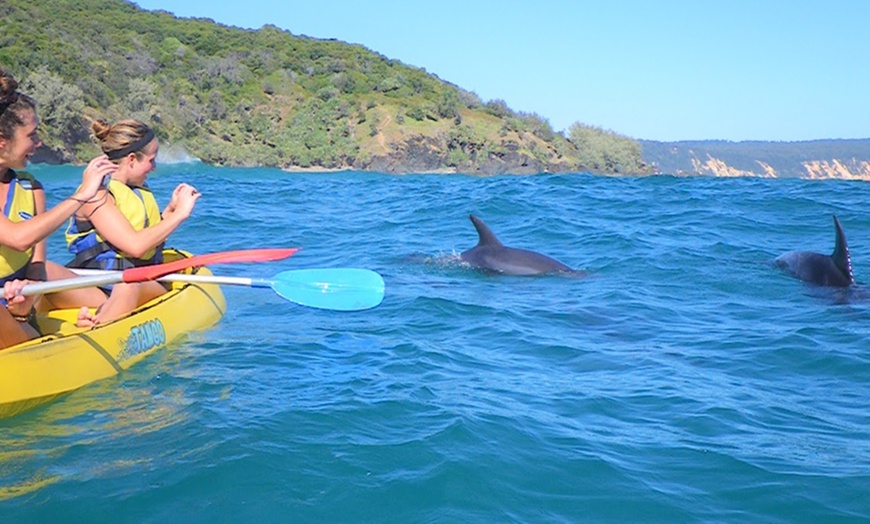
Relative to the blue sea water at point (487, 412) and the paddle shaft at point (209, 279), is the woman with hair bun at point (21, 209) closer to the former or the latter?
the paddle shaft at point (209, 279)

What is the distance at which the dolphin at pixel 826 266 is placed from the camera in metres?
8.08

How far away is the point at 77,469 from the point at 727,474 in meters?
2.92

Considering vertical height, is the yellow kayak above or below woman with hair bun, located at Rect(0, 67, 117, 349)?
below

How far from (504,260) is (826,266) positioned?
10.6 feet

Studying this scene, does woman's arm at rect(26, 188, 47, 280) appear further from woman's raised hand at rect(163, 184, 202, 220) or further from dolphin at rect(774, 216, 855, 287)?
dolphin at rect(774, 216, 855, 287)

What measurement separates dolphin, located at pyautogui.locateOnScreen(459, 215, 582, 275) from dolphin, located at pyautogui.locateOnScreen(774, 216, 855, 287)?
232 centimetres

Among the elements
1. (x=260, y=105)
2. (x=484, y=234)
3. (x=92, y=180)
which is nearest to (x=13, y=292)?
(x=92, y=180)

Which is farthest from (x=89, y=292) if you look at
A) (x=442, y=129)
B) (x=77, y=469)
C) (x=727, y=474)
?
(x=442, y=129)

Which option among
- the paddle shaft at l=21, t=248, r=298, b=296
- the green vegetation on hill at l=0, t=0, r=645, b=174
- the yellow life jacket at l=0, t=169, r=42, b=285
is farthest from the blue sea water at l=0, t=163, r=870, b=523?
the green vegetation on hill at l=0, t=0, r=645, b=174

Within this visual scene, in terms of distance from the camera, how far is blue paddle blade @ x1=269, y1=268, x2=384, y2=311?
5625mm

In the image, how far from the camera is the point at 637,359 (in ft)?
19.6

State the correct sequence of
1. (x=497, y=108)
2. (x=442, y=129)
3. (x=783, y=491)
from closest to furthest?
1. (x=783, y=491)
2. (x=442, y=129)
3. (x=497, y=108)

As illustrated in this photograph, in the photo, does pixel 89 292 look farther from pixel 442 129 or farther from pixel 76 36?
pixel 76 36

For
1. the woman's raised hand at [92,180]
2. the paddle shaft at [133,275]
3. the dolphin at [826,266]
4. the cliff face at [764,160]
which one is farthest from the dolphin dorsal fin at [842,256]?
the cliff face at [764,160]
